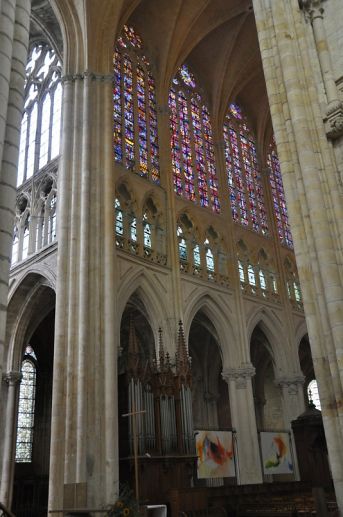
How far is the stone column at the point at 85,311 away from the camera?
41.2ft

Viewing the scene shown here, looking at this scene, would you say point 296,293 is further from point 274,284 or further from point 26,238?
point 26,238

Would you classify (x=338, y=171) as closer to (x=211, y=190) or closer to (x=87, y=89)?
(x=87, y=89)

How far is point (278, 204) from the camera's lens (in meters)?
Result: 25.5

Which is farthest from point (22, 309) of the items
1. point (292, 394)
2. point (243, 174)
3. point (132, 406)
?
point (243, 174)

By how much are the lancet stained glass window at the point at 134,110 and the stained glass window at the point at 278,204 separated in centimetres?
770

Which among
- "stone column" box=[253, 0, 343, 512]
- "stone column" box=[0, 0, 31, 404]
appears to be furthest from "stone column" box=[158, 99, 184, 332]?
"stone column" box=[0, 0, 31, 404]

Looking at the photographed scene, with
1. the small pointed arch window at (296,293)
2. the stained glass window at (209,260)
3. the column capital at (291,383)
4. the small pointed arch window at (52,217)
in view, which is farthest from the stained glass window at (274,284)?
the small pointed arch window at (52,217)

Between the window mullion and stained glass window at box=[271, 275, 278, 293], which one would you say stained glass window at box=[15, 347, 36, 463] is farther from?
A: stained glass window at box=[271, 275, 278, 293]

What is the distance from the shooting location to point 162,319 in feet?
55.9

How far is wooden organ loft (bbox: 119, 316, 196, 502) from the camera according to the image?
14.1 meters

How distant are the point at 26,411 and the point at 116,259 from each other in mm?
7904

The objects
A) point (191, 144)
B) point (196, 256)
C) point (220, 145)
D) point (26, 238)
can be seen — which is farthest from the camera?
point (220, 145)

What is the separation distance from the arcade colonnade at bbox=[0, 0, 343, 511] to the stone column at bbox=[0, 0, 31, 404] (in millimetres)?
17

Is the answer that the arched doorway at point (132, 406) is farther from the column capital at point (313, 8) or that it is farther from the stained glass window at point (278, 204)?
the stained glass window at point (278, 204)
